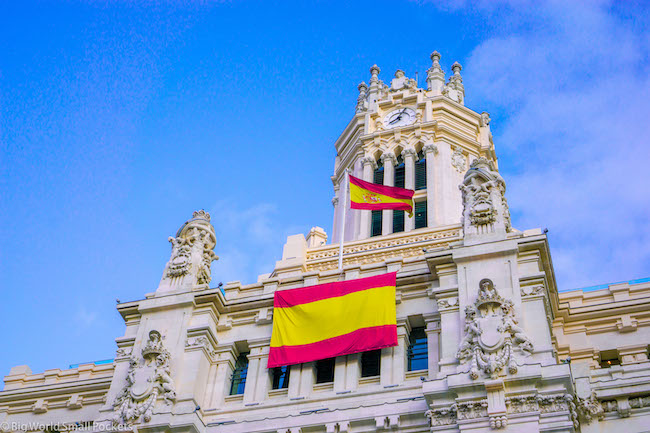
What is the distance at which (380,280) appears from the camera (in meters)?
36.5

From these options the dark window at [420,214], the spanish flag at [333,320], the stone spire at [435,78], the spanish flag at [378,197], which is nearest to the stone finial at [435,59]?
the stone spire at [435,78]

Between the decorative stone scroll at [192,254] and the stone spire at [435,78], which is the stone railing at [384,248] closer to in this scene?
the decorative stone scroll at [192,254]

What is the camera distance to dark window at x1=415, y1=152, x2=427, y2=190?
5872 cm

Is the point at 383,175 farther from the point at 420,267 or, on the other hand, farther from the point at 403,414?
the point at 403,414

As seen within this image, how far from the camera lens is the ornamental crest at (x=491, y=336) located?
30.6 m

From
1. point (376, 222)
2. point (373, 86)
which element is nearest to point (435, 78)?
point (373, 86)

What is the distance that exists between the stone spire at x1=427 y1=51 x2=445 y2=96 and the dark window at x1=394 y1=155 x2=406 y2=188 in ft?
22.3

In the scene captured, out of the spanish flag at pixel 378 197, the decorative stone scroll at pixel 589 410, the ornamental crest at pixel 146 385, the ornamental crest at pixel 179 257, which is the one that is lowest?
the decorative stone scroll at pixel 589 410

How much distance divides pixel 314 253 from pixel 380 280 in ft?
41.9

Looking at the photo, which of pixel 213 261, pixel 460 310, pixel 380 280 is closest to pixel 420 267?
pixel 380 280

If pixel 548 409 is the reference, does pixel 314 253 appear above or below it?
above

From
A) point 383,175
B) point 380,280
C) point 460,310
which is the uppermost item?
point 383,175

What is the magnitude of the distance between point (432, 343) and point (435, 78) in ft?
120

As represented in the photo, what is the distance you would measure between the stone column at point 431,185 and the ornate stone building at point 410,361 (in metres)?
16.1
